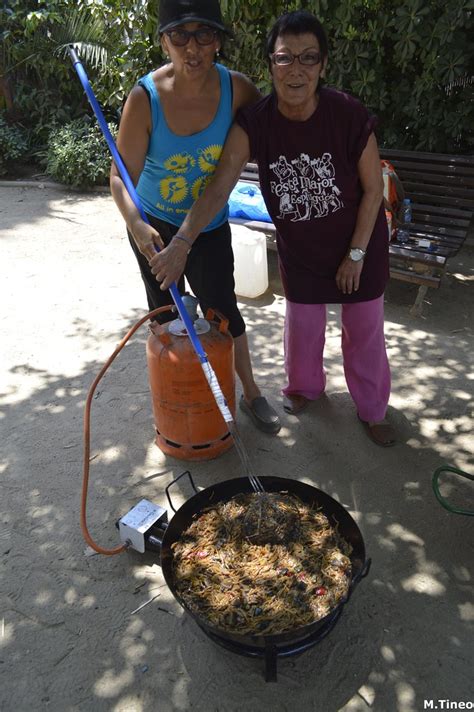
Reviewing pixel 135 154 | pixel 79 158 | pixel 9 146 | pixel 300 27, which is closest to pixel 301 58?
pixel 300 27

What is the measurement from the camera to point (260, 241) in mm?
4785

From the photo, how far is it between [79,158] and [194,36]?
5736 millimetres

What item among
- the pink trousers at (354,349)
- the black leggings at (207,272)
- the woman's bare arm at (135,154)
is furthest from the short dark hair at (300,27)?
the pink trousers at (354,349)

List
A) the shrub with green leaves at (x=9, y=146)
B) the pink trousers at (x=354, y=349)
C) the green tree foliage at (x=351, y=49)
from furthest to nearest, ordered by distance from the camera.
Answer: the shrub with green leaves at (x=9, y=146) < the green tree foliage at (x=351, y=49) < the pink trousers at (x=354, y=349)

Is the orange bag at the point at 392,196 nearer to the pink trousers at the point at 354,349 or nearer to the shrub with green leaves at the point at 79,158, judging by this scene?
the pink trousers at the point at 354,349

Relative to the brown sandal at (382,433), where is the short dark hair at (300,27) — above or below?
above

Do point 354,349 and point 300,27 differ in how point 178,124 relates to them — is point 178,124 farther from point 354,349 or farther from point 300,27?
point 354,349

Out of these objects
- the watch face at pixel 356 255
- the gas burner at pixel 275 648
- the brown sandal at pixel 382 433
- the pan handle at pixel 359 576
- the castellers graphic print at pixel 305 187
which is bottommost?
the brown sandal at pixel 382 433

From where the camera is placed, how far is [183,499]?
2.88 meters

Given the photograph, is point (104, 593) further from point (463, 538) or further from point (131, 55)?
point (131, 55)

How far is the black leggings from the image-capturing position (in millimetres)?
2889

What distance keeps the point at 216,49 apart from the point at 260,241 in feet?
7.85

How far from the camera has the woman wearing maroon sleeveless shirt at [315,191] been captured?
2.39 metres

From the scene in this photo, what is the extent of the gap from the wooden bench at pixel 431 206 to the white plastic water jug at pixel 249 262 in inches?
13.0
